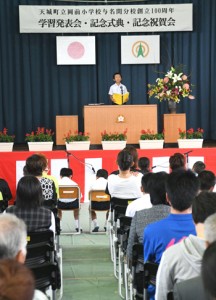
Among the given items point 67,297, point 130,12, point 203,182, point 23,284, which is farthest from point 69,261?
point 130,12

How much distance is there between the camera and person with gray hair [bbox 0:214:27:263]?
6.75 feet

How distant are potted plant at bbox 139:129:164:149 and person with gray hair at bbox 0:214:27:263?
27.3 feet

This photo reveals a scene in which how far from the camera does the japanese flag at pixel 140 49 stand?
1376cm

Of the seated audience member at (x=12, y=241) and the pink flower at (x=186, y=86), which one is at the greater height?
the pink flower at (x=186, y=86)

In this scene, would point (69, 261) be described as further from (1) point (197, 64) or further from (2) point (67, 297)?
(1) point (197, 64)

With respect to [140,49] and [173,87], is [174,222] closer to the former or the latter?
[173,87]

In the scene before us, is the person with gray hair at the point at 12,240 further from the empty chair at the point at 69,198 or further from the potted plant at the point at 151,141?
the potted plant at the point at 151,141

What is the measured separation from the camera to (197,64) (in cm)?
1431

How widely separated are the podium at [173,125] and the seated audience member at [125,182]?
19.2ft

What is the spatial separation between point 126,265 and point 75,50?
9.86 meters

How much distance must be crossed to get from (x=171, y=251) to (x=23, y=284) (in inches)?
49.8

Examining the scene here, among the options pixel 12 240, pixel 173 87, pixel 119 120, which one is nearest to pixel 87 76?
pixel 119 120

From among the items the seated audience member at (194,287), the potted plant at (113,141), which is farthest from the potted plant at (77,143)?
the seated audience member at (194,287)

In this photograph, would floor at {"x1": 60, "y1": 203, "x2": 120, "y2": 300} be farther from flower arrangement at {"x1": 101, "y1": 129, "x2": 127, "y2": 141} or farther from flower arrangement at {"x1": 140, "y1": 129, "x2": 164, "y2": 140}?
flower arrangement at {"x1": 140, "y1": 129, "x2": 164, "y2": 140}
